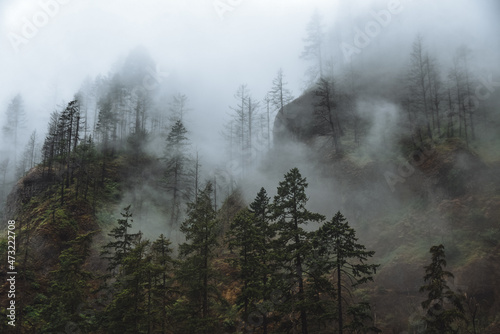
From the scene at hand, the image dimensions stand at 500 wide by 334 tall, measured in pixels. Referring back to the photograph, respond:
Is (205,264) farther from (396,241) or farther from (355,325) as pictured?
(396,241)

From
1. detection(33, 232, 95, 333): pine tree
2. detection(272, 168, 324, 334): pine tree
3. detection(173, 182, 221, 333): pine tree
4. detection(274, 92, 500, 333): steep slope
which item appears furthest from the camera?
detection(274, 92, 500, 333): steep slope

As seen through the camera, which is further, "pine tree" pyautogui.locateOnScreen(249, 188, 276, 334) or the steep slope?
the steep slope

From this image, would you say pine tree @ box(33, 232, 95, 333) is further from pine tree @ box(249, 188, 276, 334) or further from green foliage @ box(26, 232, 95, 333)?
pine tree @ box(249, 188, 276, 334)

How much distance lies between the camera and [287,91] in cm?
5453

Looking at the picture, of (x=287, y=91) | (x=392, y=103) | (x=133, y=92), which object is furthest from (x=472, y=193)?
(x=133, y=92)

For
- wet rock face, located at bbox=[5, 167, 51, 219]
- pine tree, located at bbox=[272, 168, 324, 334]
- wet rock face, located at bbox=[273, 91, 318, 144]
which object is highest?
wet rock face, located at bbox=[273, 91, 318, 144]

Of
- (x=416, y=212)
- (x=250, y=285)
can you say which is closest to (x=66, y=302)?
(x=250, y=285)

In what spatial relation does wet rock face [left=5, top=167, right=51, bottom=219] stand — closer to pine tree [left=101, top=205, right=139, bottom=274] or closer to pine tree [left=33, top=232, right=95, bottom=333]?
pine tree [left=101, top=205, right=139, bottom=274]

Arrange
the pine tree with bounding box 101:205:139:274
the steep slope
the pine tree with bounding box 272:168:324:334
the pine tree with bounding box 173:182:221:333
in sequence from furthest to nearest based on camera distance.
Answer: the pine tree with bounding box 101:205:139:274 → the steep slope → the pine tree with bounding box 173:182:221:333 → the pine tree with bounding box 272:168:324:334

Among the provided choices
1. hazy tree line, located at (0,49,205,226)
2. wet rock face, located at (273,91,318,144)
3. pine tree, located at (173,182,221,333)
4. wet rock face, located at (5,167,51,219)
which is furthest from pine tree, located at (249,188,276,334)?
wet rock face, located at (5,167,51,219)

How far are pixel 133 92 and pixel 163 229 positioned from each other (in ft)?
148

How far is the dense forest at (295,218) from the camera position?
18516 millimetres

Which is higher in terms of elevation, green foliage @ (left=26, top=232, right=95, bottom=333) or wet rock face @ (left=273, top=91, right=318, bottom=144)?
wet rock face @ (left=273, top=91, right=318, bottom=144)

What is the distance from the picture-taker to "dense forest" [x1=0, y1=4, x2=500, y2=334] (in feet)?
60.7
